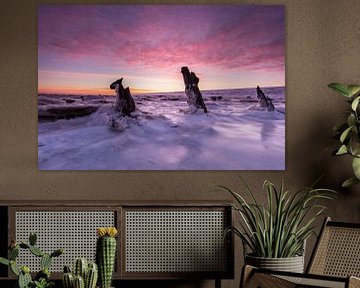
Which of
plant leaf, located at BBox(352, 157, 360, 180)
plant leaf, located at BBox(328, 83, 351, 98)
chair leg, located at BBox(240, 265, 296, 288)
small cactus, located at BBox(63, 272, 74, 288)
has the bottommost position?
chair leg, located at BBox(240, 265, 296, 288)

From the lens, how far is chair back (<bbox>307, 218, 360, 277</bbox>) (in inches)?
177

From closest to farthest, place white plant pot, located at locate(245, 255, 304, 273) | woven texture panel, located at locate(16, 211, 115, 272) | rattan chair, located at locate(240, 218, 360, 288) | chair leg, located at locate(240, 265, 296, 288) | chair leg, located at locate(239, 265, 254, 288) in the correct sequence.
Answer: chair leg, located at locate(240, 265, 296, 288), chair leg, located at locate(239, 265, 254, 288), rattan chair, located at locate(240, 218, 360, 288), white plant pot, located at locate(245, 255, 304, 273), woven texture panel, located at locate(16, 211, 115, 272)

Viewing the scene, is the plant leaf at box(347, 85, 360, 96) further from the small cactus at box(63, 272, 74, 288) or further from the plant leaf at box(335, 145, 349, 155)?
the small cactus at box(63, 272, 74, 288)

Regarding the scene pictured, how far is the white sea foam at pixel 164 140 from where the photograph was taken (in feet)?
18.8

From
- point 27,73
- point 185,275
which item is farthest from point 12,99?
point 185,275

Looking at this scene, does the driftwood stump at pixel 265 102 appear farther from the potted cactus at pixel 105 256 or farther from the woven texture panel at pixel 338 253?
the potted cactus at pixel 105 256

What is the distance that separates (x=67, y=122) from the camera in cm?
575

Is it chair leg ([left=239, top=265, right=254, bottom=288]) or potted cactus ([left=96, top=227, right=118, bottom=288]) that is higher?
potted cactus ([left=96, top=227, right=118, bottom=288])

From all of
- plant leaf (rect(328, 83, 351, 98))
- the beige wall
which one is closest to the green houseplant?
plant leaf (rect(328, 83, 351, 98))

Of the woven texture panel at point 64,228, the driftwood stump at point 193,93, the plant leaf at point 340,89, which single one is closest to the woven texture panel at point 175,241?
the woven texture panel at point 64,228

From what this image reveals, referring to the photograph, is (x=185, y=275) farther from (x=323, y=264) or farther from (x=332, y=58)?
(x=332, y=58)

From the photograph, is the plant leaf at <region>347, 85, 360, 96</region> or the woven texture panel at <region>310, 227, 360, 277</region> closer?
the woven texture panel at <region>310, 227, 360, 277</region>

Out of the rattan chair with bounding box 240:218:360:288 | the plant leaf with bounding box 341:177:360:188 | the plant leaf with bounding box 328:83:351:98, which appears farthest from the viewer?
the plant leaf with bounding box 341:177:360:188

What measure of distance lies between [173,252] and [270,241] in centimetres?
74
